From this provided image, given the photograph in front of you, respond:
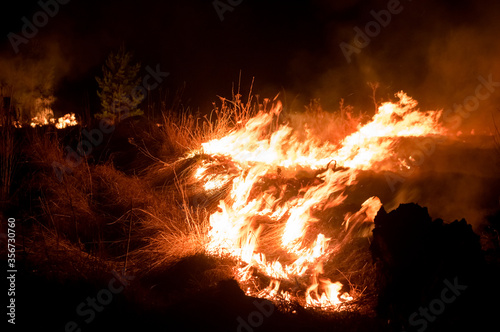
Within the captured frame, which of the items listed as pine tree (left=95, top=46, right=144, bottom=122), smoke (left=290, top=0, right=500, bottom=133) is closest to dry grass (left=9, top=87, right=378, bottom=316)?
smoke (left=290, top=0, right=500, bottom=133)

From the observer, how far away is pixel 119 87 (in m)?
22.5

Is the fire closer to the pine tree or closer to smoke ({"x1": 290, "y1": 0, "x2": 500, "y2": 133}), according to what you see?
smoke ({"x1": 290, "y1": 0, "x2": 500, "y2": 133})

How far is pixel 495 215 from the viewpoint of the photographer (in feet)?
15.7

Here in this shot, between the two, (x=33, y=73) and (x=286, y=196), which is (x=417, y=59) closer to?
(x=286, y=196)

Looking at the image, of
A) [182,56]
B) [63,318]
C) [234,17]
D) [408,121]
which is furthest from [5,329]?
[182,56]

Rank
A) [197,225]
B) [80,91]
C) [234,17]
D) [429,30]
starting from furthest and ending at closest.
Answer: [80,91]
[234,17]
[429,30]
[197,225]

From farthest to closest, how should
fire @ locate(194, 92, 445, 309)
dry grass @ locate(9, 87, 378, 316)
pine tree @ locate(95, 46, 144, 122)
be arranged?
pine tree @ locate(95, 46, 144, 122) → fire @ locate(194, 92, 445, 309) → dry grass @ locate(9, 87, 378, 316)

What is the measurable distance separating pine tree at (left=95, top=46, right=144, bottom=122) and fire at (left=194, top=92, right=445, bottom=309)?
52.8 feet

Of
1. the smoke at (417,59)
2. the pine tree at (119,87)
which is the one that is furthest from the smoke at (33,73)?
the smoke at (417,59)

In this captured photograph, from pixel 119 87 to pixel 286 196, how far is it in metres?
19.5

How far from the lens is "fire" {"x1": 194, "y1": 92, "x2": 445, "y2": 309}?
15.5 feet

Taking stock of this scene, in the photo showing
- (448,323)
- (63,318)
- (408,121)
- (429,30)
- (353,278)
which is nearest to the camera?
(448,323)

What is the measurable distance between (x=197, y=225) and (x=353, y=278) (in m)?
2.27

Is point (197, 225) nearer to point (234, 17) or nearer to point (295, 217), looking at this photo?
point (295, 217)
